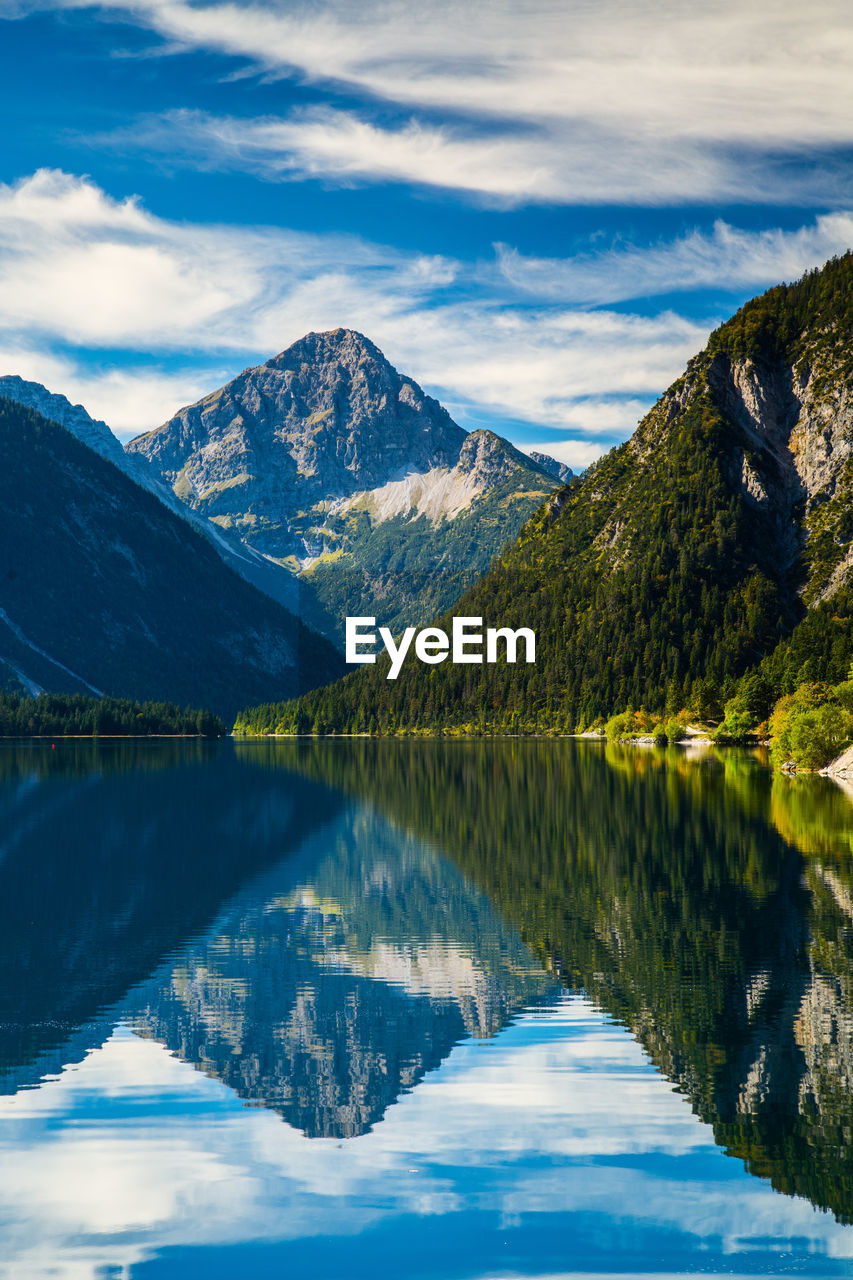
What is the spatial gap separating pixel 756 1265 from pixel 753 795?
68.5 metres

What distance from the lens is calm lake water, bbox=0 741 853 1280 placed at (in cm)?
1542

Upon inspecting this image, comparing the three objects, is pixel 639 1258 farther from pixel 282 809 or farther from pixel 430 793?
pixel 430 793

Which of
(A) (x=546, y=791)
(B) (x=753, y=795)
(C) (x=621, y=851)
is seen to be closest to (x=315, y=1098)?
(C) (x=621, y=851)

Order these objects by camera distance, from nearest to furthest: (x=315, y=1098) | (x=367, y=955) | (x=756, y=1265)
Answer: (x=756, y=1265) < (x=315, y=1098) < (x=367, y=955)

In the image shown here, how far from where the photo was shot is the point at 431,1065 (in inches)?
898

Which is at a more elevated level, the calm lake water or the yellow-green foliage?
the yellow-green foliage

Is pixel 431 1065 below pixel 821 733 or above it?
below

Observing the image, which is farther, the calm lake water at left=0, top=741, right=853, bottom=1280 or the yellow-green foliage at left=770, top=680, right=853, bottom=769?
the yellow-green foliage at left=770, top=680, right=853, bottom=769

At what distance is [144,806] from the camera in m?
80.3

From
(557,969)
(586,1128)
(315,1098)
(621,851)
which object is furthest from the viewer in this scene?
(621,851)

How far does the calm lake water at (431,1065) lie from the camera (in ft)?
50.6

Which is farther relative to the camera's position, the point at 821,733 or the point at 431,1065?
the point at 821,733

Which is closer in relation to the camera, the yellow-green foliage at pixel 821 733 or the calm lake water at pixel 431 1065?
the calm lake water at pixel 431 1065

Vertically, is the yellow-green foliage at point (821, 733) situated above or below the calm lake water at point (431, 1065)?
above
